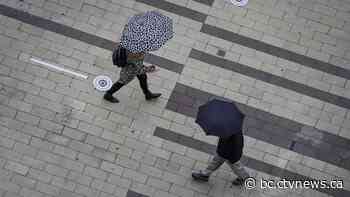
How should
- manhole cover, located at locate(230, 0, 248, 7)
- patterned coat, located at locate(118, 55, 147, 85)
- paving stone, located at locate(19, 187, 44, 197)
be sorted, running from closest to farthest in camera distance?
patterned coat, located at locate(118, 55, 147, 85) < paving stone, located at locate(19, 187, 44, 197) < manhole cover, located at locate(230, 0, 248, 7)

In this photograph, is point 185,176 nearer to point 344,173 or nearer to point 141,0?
point 344,173

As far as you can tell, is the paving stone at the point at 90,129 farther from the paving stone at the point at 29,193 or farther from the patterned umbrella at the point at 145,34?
the patterned umbrella at the point at 145,34

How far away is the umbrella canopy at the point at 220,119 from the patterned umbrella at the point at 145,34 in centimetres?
126

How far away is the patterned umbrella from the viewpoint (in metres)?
8.75

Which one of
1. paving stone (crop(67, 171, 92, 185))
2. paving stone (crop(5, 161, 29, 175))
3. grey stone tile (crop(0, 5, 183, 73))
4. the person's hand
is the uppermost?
the person's hand

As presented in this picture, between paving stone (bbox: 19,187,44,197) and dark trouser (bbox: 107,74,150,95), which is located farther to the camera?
dark trouser (bbox: 107,74,150,95)

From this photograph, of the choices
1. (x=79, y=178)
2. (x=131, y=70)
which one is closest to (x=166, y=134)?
(x=131, y=70)

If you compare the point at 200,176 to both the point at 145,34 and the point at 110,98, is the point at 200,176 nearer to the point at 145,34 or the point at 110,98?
the point at 110,98

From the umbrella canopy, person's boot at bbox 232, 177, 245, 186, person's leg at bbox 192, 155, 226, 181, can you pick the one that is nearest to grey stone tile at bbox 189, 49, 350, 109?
person's boot at bbox 232, 177, 245, 186

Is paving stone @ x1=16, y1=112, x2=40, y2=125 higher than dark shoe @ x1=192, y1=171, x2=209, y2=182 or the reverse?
the reverse

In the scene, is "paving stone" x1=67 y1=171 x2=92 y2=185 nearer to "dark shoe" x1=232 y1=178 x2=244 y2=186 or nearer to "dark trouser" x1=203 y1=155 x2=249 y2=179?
"dark trouser" x1=203 y1=155 x2=249 y2=179

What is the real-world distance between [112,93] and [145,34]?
1.84 m

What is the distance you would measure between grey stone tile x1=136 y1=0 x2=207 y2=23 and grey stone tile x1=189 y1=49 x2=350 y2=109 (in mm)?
773

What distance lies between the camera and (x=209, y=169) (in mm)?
9453
